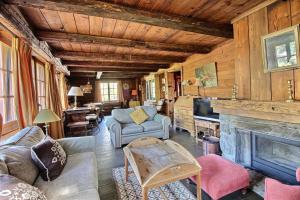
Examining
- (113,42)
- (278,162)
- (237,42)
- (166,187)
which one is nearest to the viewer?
(166,187)

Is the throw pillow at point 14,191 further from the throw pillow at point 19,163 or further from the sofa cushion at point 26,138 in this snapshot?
the sofa cushion at point 26,138

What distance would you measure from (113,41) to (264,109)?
9.36 ft

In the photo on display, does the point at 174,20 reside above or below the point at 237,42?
above

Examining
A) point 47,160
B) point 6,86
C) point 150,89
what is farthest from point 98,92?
point 47,160

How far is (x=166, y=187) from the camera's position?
217 centimetres

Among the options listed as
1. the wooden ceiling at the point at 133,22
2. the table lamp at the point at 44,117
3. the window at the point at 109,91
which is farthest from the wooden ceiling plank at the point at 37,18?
the window at the point at 109,91

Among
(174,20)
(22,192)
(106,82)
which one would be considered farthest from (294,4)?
(106,82)

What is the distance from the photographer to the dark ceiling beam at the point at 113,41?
9.47 feet

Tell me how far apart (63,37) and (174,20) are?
1979 millimetres

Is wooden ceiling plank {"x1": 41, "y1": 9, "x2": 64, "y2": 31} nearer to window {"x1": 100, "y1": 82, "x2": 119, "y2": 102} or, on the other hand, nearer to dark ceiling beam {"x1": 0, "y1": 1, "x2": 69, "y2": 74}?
dark ceiling beam {"x1": 0, "y1": 1, "x2": 69, "y2": 74}

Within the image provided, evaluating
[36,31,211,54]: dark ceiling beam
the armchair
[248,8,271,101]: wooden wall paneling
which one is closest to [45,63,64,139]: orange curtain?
the armchair

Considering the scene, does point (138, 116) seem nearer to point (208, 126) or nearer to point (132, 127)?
point (132, 127)

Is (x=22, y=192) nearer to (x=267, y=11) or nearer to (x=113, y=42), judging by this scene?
(x=113, y=42)

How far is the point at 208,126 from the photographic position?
385 cm
